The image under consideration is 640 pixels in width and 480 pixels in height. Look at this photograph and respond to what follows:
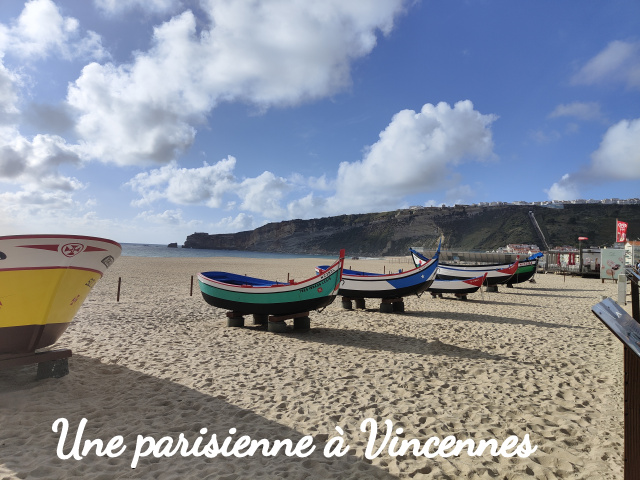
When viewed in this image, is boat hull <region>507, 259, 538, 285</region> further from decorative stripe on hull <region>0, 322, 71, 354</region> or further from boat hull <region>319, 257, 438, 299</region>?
decorative stripe on hull <region>0, 322, 71, 354</region>

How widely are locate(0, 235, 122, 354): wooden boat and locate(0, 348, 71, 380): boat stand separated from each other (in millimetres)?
145

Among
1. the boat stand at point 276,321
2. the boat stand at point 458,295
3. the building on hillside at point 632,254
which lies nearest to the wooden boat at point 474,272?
the boat stand at point 458,295

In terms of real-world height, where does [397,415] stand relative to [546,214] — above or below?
below

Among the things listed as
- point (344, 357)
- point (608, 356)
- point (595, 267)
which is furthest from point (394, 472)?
point (595, 267)

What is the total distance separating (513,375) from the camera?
6.19 meters

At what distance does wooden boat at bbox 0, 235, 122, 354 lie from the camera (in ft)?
16.1

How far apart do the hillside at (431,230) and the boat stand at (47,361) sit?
92.9 metres

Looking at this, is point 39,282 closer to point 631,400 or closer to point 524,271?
point 631,400

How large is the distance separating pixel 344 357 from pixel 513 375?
3.07 m

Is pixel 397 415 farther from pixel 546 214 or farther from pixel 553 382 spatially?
pixel 546 214

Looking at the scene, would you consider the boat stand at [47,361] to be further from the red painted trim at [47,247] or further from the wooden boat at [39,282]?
the red painted trim at [47,247]

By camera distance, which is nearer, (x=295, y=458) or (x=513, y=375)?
(x=295, y=458)

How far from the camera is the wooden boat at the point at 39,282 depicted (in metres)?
4.91

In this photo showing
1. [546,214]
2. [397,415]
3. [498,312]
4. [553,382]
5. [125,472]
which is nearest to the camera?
[125,472]
